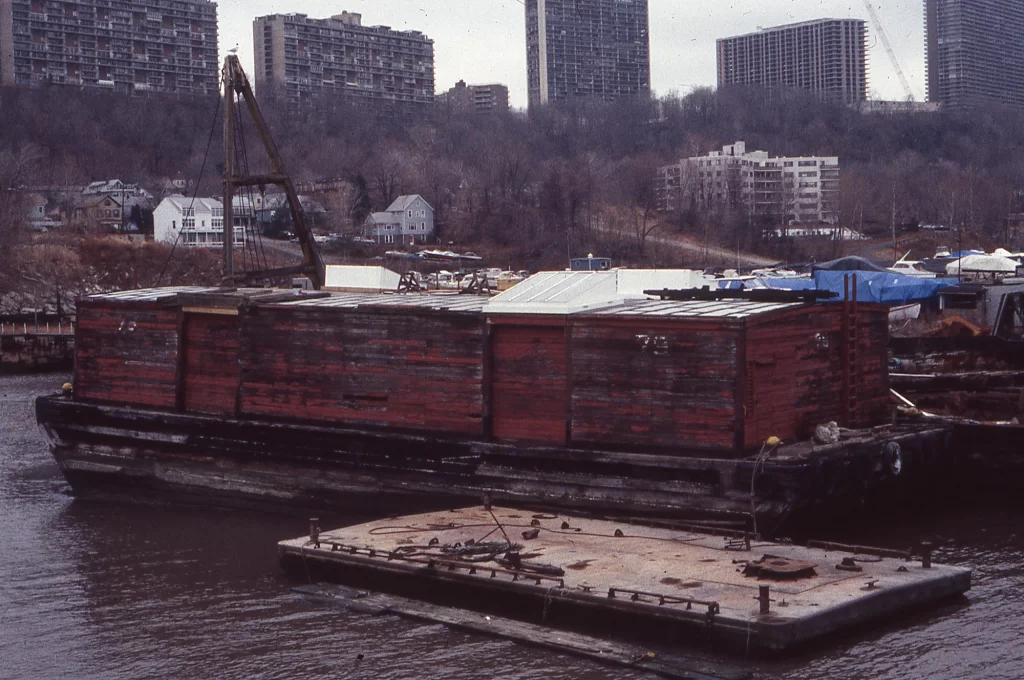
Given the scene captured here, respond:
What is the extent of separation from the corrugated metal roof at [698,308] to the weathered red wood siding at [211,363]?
7642 millimetres

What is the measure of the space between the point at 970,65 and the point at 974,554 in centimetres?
17355

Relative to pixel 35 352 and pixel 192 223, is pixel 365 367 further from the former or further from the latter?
pixel 192 223

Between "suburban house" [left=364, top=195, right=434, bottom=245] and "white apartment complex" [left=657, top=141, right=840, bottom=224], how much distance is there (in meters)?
18.9

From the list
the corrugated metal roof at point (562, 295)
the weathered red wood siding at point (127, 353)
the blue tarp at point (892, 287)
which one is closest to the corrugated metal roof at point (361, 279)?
the weathered red wood siding at point (127, 353)

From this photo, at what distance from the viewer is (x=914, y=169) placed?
114m

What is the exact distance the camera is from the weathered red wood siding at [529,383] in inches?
806

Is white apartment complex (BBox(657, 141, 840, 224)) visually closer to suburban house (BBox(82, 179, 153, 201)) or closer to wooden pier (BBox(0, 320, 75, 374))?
suburban house (BBox(82, 179, 153, 201))

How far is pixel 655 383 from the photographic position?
63.7 ft

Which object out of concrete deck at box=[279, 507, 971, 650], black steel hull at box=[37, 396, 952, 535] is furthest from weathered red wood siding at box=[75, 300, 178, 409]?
concrete deck at box=[279, 507, 971, 650]

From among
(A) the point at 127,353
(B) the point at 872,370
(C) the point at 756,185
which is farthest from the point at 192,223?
(B) the point at 872,370

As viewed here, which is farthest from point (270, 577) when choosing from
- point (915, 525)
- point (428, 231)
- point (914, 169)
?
point (914, 169)

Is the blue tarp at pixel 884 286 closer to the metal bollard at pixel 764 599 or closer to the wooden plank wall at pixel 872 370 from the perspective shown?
the wooden plank wall at pixel 872 370

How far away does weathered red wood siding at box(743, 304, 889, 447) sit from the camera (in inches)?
748

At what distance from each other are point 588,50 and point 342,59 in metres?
30.5
